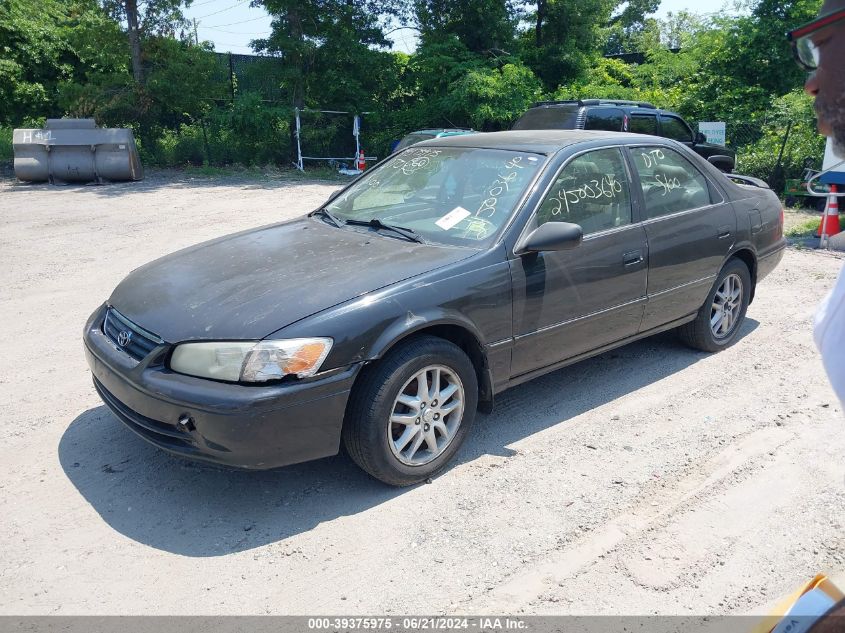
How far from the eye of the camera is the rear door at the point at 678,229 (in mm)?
4930

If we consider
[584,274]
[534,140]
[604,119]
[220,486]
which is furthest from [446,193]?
[604,119]

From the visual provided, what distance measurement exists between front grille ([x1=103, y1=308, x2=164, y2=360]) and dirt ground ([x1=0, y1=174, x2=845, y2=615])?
26.7 inches

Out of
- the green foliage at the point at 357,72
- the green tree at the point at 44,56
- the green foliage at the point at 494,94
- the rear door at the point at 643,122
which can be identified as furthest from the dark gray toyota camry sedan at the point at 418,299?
the green tree at the point at 44,56

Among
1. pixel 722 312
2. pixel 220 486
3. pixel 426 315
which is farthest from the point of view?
pixel 722 312

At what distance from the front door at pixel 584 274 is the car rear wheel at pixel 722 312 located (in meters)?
0.91

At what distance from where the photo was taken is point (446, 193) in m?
4.59

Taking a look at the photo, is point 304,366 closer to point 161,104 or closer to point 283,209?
point 283,209

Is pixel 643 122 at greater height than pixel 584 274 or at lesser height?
greater

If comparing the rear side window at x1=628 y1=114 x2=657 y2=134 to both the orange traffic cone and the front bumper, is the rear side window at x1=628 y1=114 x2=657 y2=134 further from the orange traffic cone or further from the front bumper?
the front bumper

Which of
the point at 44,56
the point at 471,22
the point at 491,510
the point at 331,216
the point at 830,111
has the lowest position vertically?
the point at 491,510

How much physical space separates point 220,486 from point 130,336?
0.89 meters

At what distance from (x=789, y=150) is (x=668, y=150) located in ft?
35.0

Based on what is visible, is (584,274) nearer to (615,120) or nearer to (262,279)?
(262,279)

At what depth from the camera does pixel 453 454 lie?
12.9ft
